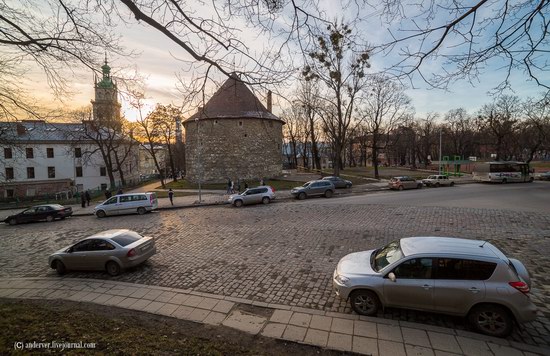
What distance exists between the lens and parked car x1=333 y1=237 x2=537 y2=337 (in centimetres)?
522

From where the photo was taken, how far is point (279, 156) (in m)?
42.7

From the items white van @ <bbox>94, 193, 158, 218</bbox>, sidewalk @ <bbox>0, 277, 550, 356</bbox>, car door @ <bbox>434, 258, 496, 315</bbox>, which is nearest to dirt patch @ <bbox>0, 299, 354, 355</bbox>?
sidewalk @ <bbox>0, 277, 550, 356</bbox>

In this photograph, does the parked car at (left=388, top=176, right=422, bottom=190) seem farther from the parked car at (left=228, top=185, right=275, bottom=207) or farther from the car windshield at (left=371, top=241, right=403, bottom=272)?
the car windshield at (left=371, top=241, right=403, bottom=272)

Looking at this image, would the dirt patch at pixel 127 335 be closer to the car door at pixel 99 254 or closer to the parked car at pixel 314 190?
the car door at pixel 99 254

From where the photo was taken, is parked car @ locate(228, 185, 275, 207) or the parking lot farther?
parked car @ locate(228, 185, 275, 207)

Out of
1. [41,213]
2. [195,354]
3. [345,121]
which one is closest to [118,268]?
[195,354]

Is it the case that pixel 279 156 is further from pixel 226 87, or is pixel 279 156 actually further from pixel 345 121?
pixel 226 87

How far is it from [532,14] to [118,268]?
11754mm

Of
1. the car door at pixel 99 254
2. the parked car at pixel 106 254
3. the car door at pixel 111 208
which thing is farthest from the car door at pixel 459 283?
the car door at pixel 111 208

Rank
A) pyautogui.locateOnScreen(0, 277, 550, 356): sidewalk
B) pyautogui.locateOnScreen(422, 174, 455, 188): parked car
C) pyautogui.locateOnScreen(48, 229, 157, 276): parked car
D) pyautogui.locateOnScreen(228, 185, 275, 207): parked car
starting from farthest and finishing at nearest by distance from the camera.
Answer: pyautogui.locateOnScreen(422, 174, 455, 188): parked car < pyautogui.locateOnScreen(228, 185, 275, 207): parked car < pyautogui.locateOnScreen(48, 229, 157, 276): parked car < pyautogui.locateOnScreen(0, 277, 550, 356): sidewalk

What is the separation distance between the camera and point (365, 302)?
6102 millimetres

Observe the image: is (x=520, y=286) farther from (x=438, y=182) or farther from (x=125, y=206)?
(x=438, y=182)

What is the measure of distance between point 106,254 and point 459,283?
32.1ft

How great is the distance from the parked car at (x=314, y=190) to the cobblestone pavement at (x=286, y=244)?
17.9 ft
